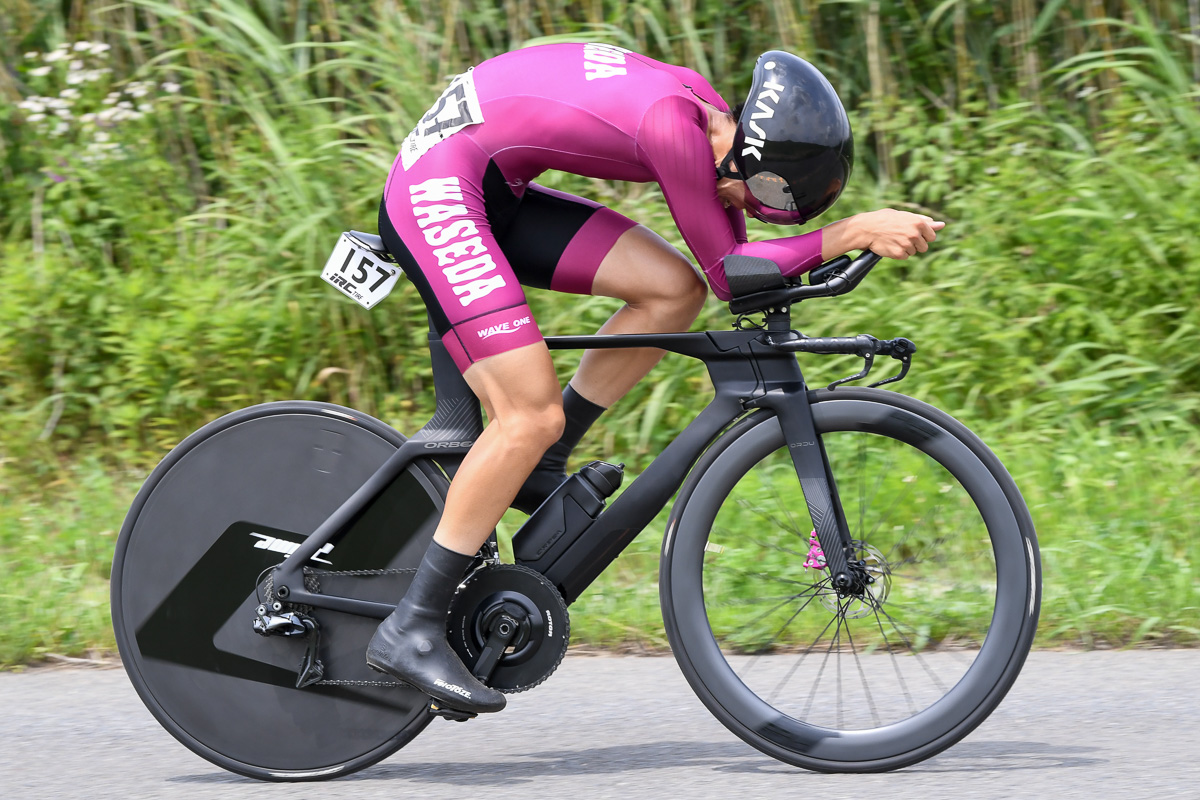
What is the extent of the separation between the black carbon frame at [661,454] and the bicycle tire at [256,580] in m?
0.04

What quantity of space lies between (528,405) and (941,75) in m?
4.88

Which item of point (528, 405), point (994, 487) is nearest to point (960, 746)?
point (994, 487)

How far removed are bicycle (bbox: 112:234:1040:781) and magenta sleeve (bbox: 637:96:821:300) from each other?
0.19ft

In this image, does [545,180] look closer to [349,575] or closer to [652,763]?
[349,575]

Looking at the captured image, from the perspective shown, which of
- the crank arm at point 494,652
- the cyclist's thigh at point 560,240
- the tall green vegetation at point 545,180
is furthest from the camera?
the tall green vegetation at point 545,180

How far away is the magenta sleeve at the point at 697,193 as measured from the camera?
9.86ft

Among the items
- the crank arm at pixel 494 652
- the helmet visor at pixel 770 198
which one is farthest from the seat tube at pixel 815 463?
the crank arm at pixel 494 652

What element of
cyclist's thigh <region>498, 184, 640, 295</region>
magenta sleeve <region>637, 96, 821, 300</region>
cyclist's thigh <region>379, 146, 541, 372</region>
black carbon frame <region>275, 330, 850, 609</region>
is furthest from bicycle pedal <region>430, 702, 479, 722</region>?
magenta sleeve <region>637, 96, 821, 300</region>

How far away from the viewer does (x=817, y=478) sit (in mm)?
3195

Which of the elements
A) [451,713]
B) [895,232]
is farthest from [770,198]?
[451,713]

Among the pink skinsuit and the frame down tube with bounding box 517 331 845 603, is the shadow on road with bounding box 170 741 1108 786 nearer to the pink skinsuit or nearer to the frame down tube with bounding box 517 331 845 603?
the frame down tube with bounding box 517 331 845 603

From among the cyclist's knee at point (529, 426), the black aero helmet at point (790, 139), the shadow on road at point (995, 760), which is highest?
the black aero helmet at point (790, 139)

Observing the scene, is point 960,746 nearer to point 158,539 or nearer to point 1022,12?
point 158,539

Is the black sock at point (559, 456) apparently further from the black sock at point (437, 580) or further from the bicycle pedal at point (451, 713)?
the bicycle pedal at point (451, 713)
